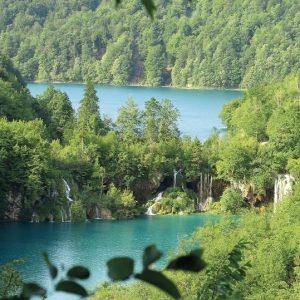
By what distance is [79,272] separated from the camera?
1.57 meters

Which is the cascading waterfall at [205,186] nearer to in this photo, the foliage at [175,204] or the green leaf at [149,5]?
the foliage at [175,204]

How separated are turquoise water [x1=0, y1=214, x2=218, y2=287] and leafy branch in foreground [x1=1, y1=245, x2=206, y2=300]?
21.7 metres

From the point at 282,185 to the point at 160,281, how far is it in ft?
113

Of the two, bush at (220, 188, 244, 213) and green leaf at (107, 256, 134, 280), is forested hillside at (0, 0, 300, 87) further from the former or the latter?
green leaf at (107, 256, 134, 280)

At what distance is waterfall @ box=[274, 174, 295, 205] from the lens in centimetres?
3494

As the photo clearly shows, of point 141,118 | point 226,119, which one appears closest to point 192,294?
point 141,118

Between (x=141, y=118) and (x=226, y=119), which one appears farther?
(x=226, y=119)

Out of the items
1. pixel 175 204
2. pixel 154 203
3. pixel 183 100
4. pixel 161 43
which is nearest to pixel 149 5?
pixel 175 204

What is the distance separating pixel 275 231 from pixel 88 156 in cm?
1422

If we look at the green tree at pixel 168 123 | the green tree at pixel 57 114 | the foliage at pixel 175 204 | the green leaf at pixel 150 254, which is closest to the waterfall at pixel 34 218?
the foliage at pixel 175 204

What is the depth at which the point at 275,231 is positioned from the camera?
2272 cm

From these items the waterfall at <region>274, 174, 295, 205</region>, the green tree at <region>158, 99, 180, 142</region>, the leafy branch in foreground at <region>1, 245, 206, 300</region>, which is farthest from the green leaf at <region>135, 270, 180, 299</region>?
the green tree at <region>158, 99, 180, 142</region>

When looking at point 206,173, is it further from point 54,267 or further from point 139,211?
point 54,267

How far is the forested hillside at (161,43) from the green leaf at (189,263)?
104 m
